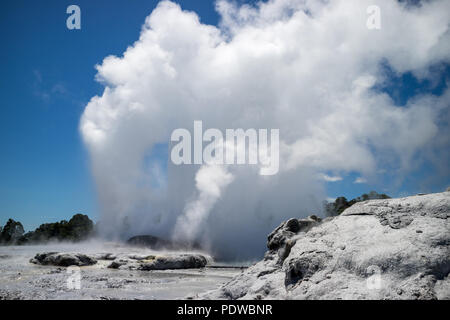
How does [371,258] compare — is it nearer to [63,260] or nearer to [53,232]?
[63,260]

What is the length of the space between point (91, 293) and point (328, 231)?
1214cm

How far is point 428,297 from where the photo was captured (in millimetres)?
7738

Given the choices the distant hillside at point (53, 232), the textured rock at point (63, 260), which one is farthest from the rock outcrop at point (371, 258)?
the distant hillside at point (53, 232)

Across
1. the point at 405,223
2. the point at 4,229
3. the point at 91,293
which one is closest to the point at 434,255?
the point at 405,223

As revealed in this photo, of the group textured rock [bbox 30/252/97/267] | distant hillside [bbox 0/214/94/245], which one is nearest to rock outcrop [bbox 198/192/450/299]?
textured rock [bbox 30/252/97/267]

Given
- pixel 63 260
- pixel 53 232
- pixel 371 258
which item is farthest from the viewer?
pixel 53 232

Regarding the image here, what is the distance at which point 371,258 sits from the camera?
923 cm

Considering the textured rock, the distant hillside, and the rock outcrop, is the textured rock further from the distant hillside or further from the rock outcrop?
the distant hillside

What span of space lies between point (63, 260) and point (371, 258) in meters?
34.1

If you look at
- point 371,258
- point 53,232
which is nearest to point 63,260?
point 371,258

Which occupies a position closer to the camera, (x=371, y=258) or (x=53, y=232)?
(x=371, y=258)

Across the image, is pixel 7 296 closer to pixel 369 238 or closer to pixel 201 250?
pixel 369 238

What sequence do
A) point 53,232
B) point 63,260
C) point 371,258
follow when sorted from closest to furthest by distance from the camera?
point 371,258 < point 63,260 < point 53,232
